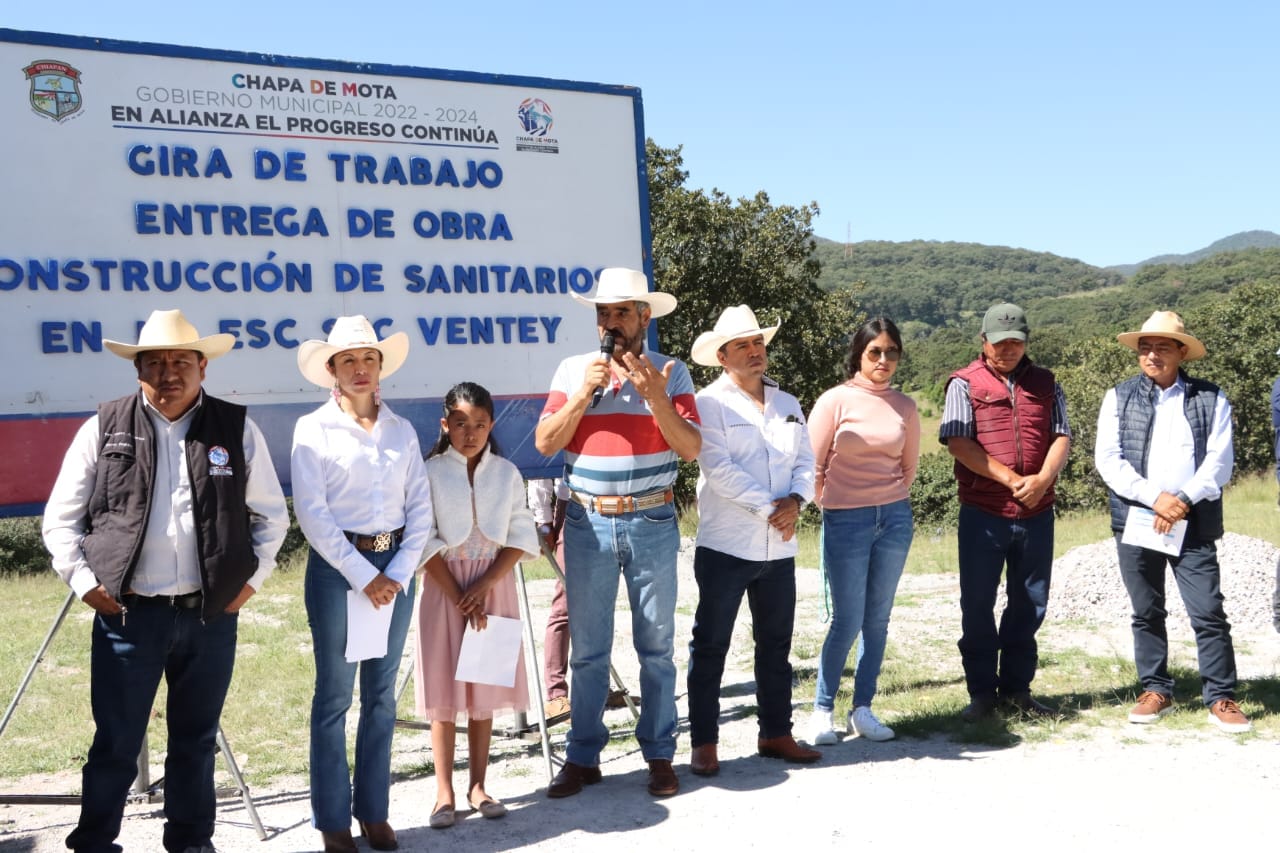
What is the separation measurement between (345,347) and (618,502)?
1186 mm

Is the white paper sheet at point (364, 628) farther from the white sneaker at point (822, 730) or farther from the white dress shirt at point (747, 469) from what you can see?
the white sneaker at point (822, 730)

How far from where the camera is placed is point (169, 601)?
11.8ft

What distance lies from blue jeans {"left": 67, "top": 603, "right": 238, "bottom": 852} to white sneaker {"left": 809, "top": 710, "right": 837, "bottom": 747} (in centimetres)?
260

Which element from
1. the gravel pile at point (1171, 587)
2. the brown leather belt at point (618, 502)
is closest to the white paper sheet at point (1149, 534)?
the brown leather belt at point (618, 502)

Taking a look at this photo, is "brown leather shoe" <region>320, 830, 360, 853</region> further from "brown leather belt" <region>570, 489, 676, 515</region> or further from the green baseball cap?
the green baseball cap

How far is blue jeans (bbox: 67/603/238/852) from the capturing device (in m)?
3.56

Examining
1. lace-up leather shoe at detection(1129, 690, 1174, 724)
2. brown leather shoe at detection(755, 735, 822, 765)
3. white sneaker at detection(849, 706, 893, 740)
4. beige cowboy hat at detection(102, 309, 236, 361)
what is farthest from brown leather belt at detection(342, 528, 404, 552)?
lace-up leather shoe at detection(1129, 690, 1174, 724)

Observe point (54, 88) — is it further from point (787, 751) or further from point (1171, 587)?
point (1171, 587)

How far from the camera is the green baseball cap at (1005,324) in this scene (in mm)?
5246

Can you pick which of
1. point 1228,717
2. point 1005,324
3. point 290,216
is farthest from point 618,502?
point 1228,717

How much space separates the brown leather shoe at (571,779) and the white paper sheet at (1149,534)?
8.92 ft

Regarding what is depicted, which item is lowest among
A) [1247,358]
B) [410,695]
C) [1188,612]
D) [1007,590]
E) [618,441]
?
[410,695]

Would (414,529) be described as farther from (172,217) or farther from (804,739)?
(804,739)

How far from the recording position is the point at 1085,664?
662 cm
